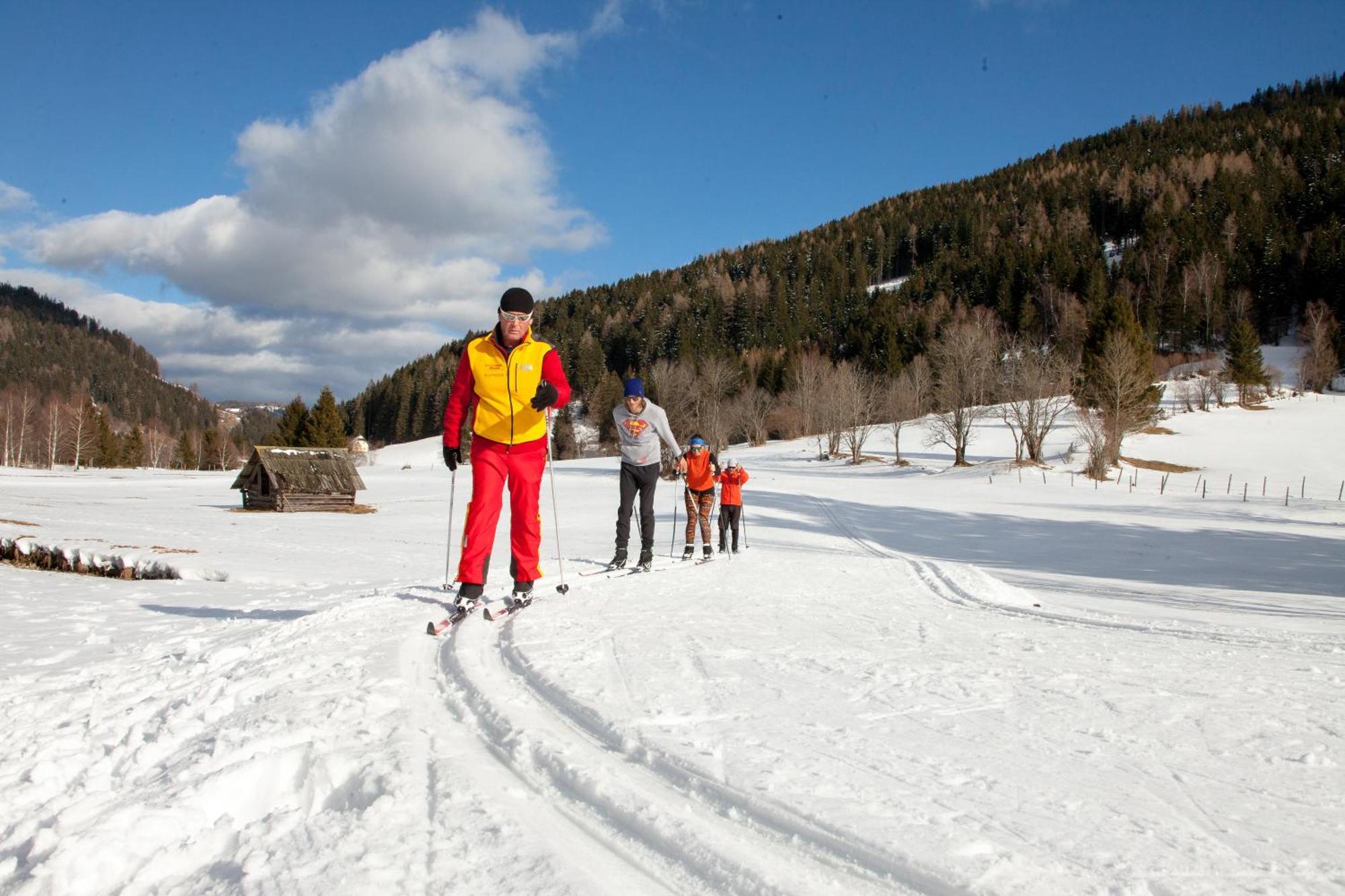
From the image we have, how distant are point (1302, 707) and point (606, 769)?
2.79m

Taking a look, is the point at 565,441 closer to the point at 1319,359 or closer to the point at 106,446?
the point at 106,446

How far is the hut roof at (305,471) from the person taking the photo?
1188 inches

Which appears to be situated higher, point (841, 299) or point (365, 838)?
point (841, 299)

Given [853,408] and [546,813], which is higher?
[853,408]

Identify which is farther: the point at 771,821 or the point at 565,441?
the point at 565,441

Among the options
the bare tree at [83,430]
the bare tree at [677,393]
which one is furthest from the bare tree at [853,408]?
the bare tree at [83,430]

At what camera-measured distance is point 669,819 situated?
204 centimetres

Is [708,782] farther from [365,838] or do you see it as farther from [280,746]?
[280,746]

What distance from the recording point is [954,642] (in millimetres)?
Result: 4238

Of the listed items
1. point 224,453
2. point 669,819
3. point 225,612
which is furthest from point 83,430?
point 669,819

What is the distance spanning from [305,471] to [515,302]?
29.3 m

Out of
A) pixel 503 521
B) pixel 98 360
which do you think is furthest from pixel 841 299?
pixel 98 360

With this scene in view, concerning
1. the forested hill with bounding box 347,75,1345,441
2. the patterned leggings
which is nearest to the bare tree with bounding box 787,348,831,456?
the forested hill with bounding box 347,75,1345,441

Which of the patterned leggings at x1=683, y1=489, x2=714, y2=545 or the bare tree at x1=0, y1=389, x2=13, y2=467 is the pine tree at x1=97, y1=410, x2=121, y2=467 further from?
the patterned leggings at x1=683, y1=489, x2=714, y2=545
